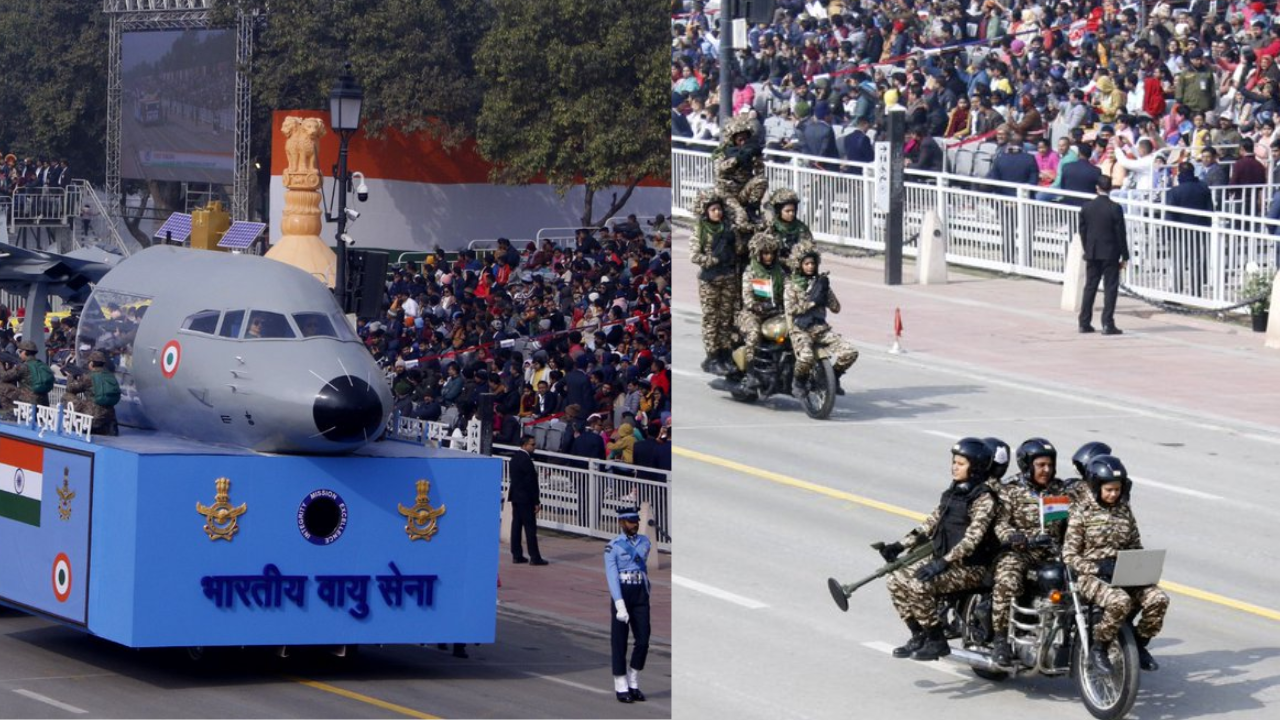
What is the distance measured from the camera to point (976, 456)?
13.6m

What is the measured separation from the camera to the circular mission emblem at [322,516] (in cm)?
1698

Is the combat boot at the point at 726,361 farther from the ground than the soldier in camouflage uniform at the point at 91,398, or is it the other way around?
the combat boot at the point at 726,361

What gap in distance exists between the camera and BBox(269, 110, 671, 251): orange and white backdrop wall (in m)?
52.3

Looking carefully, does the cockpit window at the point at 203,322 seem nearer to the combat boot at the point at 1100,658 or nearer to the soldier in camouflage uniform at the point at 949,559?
the soldier in camouflage uniform at the point at 949,559

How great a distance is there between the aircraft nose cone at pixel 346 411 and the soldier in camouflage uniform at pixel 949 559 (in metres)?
4.74

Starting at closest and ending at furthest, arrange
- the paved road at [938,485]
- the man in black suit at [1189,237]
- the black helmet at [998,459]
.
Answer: the black helmet at [998,459] → the paved road at [938,485] → the man in black suit at [1189,237]

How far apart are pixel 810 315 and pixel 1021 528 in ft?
25.5

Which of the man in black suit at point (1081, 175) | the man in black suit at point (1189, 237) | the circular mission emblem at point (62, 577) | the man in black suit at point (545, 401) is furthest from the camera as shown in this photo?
the man in black suit at point (1081, 175)

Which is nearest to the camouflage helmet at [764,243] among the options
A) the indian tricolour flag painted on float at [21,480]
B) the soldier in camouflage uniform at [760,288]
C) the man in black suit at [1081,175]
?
the soldier in camouflage uniform at [760,288]

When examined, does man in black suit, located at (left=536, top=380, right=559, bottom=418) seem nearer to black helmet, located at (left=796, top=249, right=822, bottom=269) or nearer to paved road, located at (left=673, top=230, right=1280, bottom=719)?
paved road, located at (left=673, top=230, right=1280, bottom=719)

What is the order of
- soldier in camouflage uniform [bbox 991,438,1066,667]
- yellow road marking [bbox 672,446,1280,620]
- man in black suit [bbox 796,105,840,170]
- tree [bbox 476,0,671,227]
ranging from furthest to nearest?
tree [bbox 476,0,671,227] → man in black suit [bbox 796,105,840,170] → yellow road marking [bbox 672,446,1280,620] → soldier in camouflage uniform [bbox 991,438,1066,667]

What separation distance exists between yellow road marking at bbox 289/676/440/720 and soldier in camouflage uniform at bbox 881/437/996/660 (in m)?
3.94

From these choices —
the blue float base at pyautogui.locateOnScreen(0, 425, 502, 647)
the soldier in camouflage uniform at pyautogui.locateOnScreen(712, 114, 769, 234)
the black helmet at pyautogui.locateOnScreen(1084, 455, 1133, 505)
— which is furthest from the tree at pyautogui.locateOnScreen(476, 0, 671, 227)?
the black helmet at pyautogui.locateOnScreen(1084, 455, 1133, 505)

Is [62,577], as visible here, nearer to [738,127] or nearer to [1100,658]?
[738,127]
